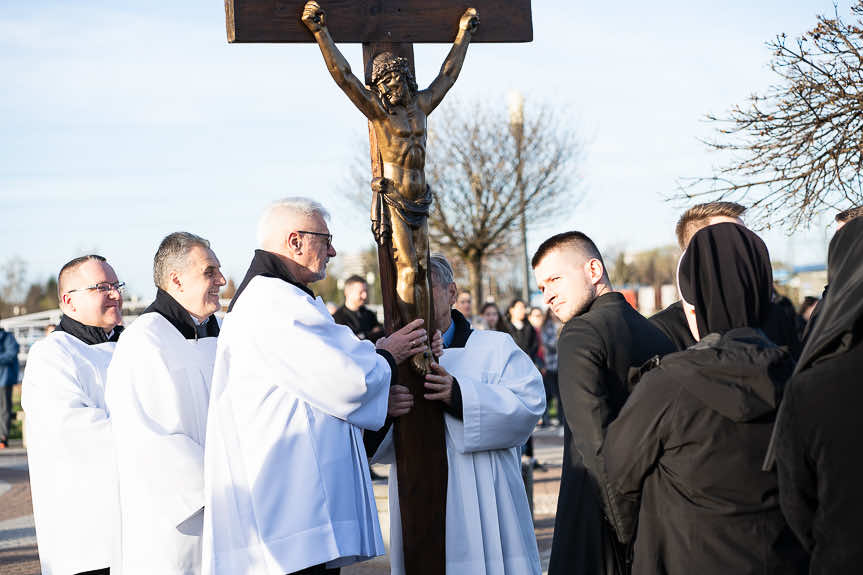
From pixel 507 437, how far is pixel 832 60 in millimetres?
3117

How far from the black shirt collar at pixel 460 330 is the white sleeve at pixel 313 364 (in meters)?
0.96

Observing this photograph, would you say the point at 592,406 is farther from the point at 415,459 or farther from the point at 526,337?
the point at 526,337

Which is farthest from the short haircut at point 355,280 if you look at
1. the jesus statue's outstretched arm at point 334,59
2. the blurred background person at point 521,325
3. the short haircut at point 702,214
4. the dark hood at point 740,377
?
the dark hood at point 740,377

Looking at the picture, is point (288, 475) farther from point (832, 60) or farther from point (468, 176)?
point (468, 176)

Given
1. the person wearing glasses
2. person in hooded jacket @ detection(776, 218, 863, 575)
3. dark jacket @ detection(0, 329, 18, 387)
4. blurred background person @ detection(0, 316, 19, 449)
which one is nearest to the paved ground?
blurred background person @ detection(0, 316, 19, 449)

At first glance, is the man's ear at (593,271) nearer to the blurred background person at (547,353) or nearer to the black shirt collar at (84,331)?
the black shirt collar at (84,331)

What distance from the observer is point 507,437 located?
4707 mm

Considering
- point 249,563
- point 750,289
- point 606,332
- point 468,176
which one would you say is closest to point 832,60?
point 606,332

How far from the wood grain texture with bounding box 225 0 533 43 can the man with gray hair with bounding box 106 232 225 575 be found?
4.83ft

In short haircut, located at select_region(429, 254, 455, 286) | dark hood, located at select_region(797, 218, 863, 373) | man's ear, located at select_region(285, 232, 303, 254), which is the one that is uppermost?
man's ear, located at select_region(285, 232, 303, 254)

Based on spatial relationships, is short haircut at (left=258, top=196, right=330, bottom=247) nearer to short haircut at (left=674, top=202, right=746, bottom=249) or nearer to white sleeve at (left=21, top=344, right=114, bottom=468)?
white sleeve at (left=21, top=344, right=114, bottom=468)

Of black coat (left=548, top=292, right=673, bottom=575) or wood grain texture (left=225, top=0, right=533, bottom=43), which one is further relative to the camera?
wood grain texture (left=225, top=0, right=533, bottom=43)

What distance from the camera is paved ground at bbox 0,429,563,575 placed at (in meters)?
8.02

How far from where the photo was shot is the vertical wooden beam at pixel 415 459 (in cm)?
442
